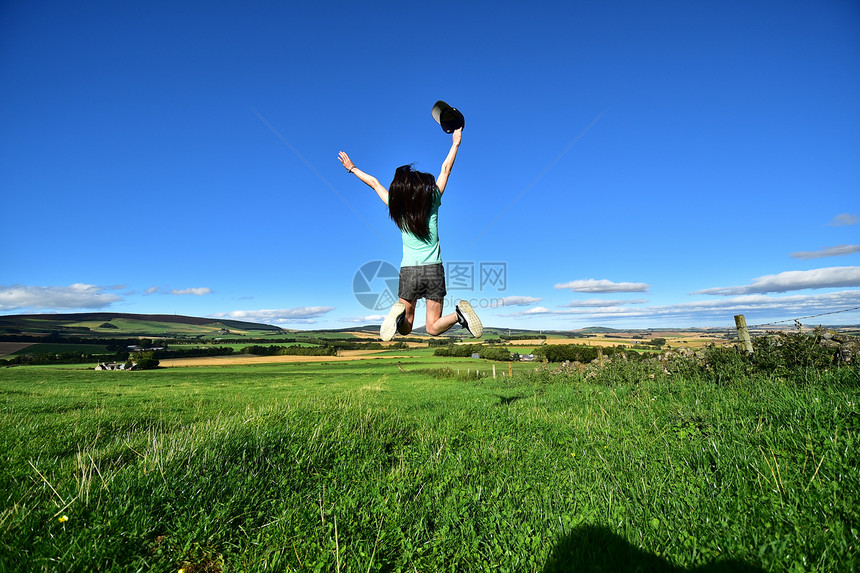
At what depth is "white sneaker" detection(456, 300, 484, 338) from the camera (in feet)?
15.8

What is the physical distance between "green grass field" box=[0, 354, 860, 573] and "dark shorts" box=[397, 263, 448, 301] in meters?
2.06

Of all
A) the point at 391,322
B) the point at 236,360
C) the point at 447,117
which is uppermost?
the point at 447,117

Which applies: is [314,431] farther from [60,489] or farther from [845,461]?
[845,461]

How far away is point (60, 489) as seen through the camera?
315 cm

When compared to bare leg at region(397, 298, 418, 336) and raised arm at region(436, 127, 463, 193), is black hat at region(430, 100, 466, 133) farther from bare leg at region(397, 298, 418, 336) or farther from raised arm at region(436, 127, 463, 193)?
bare leg at region(397, 298, 418, 336)

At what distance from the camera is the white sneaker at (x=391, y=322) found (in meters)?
4.66

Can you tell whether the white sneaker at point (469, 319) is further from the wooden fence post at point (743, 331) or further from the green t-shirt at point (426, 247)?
the wooden fence post at point (743, 331)

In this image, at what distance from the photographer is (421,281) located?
4820 millimetres

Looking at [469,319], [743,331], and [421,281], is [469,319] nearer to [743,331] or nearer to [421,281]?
[421,281]

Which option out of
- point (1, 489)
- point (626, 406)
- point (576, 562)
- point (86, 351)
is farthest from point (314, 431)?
point (86, 351)

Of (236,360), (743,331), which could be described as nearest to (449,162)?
(743,331)

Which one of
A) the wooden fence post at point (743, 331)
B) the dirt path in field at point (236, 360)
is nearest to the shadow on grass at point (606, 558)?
the wooden fence post at point (743, 331)

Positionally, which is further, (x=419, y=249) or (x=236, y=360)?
(x=236, y=360)

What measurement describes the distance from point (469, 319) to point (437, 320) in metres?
0.44
